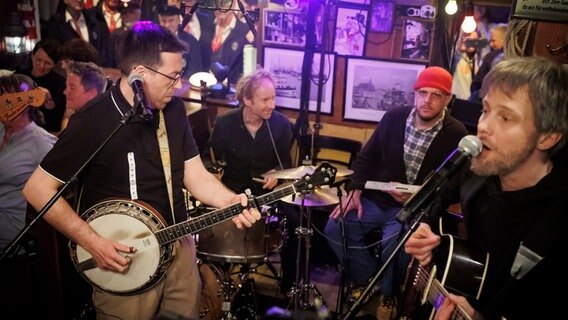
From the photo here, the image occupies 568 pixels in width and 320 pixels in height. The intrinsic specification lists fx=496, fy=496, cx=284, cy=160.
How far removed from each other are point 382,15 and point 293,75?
108 centimetres

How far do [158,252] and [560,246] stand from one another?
195 centimetres

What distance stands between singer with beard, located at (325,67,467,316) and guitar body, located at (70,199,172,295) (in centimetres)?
174

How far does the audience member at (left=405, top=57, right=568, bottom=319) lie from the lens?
195cm

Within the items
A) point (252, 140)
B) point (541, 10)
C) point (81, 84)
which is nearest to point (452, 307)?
point (541, 10)

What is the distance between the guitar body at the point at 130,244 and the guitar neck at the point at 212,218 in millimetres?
50

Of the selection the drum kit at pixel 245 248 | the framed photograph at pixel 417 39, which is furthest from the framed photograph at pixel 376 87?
the drum kit at pixel 245 248

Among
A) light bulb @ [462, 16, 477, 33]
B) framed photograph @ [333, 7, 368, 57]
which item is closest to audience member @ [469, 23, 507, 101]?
light bulb @ [462, 16, 477, 33]

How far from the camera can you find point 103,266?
262 cm

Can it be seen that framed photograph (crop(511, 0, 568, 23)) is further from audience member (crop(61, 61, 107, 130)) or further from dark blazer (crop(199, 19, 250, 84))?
dark blazer (crop(199, 19, 250, 84))

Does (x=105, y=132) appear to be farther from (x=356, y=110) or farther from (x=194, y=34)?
(x=194, y=34)

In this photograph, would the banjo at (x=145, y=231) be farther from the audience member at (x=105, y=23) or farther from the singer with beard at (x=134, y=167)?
the audience member at (x=105, y=23)

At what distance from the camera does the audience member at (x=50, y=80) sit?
5535mm

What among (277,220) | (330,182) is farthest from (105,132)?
(277,220)

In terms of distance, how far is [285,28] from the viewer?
16.8ft
